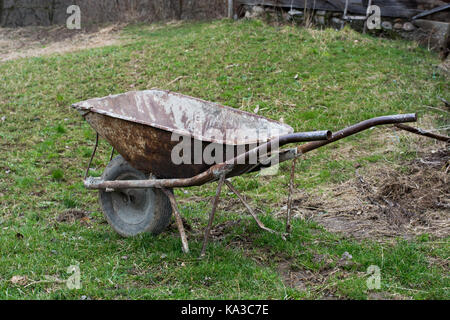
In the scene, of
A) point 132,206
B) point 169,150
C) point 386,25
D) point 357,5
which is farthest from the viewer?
point 357,5

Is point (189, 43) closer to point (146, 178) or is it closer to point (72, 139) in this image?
point (72, 139)

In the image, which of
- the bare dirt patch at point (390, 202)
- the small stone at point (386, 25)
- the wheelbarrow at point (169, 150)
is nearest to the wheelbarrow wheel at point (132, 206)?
the wheelbarrow at point (169, 150)

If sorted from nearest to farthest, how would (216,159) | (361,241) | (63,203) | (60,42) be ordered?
(216,159)
(361,241)
(63,203)
(60,42)

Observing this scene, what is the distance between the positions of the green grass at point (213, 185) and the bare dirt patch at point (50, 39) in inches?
32.8

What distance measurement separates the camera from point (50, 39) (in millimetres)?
14578

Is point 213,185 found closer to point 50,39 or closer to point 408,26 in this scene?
point 408,26

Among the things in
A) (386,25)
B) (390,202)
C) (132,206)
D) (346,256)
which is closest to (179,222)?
(132,206)

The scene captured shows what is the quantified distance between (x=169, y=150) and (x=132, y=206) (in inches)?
33.9

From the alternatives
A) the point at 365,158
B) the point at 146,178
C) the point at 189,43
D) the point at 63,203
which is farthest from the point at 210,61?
the point at 146,178

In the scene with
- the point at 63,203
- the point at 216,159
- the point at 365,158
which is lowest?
the point at 63,203

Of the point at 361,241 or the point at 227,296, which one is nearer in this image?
the point at 227,296

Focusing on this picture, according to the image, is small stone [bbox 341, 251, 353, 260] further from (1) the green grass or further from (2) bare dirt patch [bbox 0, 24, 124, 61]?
(2) bare dirt patch [bbox 0, 24, 124, 61]
